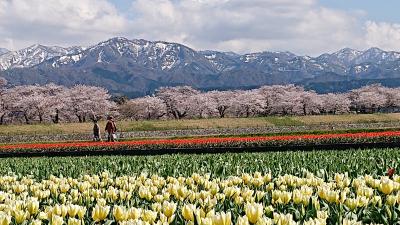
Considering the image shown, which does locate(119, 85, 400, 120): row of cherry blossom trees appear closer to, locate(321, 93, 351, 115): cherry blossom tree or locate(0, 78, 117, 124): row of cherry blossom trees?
A: locate(321, 93, 351, 115): cherry blossom tree

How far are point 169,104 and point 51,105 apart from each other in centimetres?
2312

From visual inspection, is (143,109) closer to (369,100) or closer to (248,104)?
(248,104)

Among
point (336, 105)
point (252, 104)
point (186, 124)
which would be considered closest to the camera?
point (186, 124)

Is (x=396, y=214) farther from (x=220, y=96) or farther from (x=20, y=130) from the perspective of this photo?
(x=220, y=96)

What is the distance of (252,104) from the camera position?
297ft

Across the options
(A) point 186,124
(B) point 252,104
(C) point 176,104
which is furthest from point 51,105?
(B) point 252,104

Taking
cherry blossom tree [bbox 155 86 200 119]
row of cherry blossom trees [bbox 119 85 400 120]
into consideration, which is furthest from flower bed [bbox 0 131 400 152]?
cherry blossom tree [bbox 155 86 200 119]

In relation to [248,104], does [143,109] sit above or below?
below

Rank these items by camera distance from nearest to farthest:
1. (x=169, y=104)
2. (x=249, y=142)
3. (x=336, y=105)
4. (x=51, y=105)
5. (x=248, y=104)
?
(x=249, y=142) < (x=51, y=105) < (x=248, y=104) < (x=169, y=104) < (x=336, y=105)

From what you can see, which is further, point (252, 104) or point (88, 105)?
point (252, 104)

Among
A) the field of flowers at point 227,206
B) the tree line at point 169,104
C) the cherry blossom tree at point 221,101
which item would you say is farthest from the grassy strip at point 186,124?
the field of flowers at point 227,206

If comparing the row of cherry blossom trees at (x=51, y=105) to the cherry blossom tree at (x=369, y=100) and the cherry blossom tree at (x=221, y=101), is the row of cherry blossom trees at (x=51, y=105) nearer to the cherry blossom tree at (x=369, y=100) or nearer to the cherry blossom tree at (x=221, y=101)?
the cherry blossom tree at (x=221, y=101)

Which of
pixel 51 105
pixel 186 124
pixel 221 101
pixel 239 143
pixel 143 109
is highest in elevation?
pixel 221 101

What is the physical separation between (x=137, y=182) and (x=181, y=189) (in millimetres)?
1571
